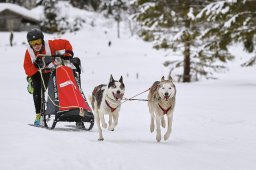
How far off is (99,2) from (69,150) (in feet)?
226

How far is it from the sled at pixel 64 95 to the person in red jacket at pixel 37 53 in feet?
0.65

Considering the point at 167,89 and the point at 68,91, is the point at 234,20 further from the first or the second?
the point at 68,91

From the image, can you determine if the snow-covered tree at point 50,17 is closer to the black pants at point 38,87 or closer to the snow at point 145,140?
the snow at point 145,140

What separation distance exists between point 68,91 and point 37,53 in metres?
1.17

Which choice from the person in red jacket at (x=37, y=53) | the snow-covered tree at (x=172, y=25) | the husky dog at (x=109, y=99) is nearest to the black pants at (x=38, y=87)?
the person in red jacket at (x=37, y=53)

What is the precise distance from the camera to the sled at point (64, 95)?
299 inches

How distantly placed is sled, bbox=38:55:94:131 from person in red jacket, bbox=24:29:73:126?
0.20 meters

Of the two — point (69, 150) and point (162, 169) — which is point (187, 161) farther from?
point (69, 150)

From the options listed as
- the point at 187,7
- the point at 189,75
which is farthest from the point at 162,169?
the point at 189,75

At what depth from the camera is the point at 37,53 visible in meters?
8.47

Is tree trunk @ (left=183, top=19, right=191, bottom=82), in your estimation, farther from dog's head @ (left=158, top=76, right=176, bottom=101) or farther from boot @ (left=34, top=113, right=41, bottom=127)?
dog's head @ (left=158, top=76, right=176, bottom=101)

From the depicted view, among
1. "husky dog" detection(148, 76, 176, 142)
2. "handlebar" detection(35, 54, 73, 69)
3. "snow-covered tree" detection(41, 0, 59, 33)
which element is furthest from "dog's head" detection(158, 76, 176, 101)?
"snow-covered tree" detection(41, 0, 59, 33)

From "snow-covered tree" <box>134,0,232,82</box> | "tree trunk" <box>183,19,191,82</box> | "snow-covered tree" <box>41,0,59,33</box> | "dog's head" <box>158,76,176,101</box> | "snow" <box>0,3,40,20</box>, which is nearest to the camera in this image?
"dog's head" <box>158,76,176,101</box>

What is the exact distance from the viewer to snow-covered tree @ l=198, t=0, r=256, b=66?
18.1 metres
